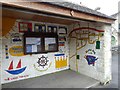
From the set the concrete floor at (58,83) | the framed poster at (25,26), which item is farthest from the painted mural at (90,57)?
the framed poster at (25,26)

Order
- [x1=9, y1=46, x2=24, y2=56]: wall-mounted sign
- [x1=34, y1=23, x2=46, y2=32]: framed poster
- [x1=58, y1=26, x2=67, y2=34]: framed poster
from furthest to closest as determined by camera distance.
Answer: [x1=58, y1=26, x2=67, y2=34]: framed poster < [x1=34, y1=23, x2=46, y2=32]: framed poster < [x1=9, y1=46, x2=24, y2=56]: wall-mounted sign

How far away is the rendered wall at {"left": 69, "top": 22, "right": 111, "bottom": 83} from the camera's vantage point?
4457mm

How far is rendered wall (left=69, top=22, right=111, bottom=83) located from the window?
2.99ft

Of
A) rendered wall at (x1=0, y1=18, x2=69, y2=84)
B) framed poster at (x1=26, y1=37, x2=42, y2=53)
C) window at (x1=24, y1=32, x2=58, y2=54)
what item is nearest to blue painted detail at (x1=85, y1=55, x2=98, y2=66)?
window at (x1=24, y1=32, x2=58, y2=54)

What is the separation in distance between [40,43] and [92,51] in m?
2.13

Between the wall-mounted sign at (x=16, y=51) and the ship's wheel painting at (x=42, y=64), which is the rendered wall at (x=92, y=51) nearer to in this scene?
the ship's wheel painting at (x=42, y=64)

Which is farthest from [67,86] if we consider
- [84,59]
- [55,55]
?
[55,55]

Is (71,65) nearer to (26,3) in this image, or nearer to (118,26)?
(26,3)

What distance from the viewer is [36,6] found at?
2.39 m

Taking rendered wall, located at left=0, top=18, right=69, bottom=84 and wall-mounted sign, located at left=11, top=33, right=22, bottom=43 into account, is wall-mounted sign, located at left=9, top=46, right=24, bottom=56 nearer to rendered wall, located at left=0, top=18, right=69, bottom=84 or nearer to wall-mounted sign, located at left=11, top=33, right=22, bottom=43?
rendered wall, located at left=0, top=18, right=69, bottom=84

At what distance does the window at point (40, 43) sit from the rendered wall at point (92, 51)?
912mm

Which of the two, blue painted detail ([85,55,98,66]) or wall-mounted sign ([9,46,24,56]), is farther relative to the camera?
blue painted detail ([85,55,98,66])

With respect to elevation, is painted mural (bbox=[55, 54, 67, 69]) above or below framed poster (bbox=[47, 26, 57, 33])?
below

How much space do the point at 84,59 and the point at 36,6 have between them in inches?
135
